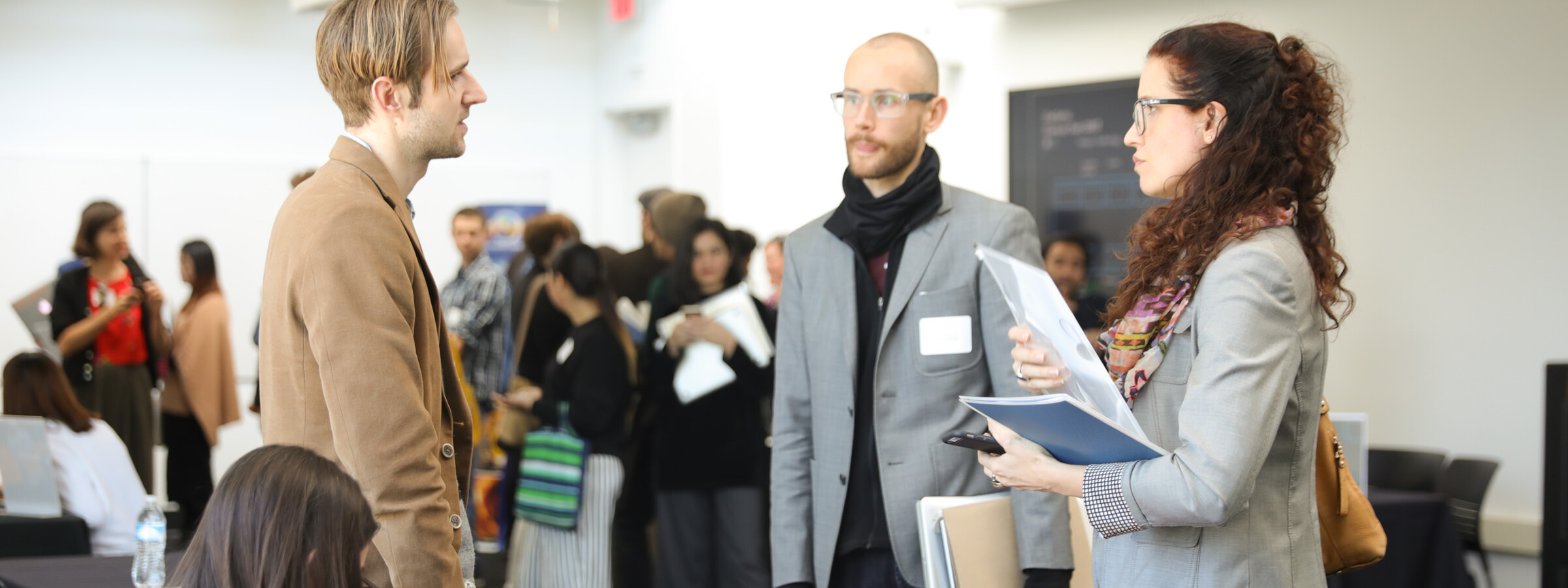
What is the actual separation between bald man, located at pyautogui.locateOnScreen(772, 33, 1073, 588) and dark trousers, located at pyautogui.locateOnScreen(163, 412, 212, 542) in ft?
15.9

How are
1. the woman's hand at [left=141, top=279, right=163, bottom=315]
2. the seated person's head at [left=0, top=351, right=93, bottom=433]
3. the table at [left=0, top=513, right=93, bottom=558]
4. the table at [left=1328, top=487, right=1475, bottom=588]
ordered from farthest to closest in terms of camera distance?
the woman's hand at [left=141, top=279, right=163, bottom=315]
the table at [left=1328, top=487, right=1475, bottom=588]
the seated person's head at [left=0, top=351, right=93, bottom=433]
the table at [left=0, top=513, right=93, bottom=558]

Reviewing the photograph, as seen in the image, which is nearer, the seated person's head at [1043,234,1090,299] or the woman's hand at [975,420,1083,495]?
the woman's hand at [975,420,1083,495]

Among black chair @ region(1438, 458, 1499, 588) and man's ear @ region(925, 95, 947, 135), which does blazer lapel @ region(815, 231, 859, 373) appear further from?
black chair @ region(1438, 458, 1499, 588)

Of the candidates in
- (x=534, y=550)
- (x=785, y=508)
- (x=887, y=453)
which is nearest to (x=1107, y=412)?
(x=887, y=453)

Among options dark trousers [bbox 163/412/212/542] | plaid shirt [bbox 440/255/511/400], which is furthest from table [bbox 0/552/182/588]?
dark trousers [bbox 163/412/212/542]

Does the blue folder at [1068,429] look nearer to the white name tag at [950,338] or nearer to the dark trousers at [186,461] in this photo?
the white name tag at [950,338]

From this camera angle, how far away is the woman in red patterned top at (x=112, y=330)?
18.4ft

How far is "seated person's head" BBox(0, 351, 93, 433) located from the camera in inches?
141

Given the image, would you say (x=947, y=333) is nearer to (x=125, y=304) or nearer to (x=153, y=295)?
(x=125, y=304)

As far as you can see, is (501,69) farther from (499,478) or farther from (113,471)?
(113,471)

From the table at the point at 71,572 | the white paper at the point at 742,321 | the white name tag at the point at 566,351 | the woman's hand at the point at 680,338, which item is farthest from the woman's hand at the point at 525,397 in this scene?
the table at the point at 71,572

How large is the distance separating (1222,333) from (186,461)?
604 cm

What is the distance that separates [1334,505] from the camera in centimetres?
166

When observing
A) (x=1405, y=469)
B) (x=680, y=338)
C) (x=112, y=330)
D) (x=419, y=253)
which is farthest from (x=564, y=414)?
(x=1405, y=469)
